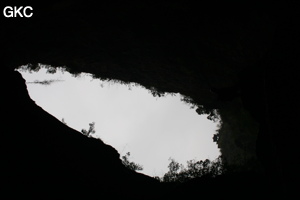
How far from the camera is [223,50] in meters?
19.1

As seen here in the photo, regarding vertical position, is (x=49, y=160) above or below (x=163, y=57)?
below

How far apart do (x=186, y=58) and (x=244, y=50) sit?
472 cm

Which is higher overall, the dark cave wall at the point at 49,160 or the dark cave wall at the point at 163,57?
the dark cave wall at the point at 163,57

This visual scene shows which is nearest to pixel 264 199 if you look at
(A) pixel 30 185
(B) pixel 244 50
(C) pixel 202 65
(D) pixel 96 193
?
(D) pixel 96 193

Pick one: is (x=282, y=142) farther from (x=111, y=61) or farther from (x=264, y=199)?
(x=111, y=61)
